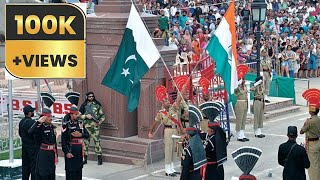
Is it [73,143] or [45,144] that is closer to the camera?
[45,144]

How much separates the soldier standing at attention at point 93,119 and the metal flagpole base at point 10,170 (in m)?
1.86

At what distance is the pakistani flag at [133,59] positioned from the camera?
646 inches

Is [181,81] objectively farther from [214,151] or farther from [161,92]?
[214,151]

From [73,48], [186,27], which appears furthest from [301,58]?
[73,48]

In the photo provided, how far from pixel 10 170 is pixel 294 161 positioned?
6.14m

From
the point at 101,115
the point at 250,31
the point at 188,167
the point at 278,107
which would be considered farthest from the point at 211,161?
the point at 250,31

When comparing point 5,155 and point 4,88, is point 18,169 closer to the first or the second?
point 5,155

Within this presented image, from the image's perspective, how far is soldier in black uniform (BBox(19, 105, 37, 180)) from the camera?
16.3 metres

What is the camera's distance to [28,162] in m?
16.7

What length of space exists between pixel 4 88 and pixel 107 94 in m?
8.45

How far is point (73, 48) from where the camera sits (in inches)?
548

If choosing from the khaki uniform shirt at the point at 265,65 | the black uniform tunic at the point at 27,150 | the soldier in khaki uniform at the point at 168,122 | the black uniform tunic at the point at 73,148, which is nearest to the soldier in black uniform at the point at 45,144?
the black uniform tunic at the point at 73,148

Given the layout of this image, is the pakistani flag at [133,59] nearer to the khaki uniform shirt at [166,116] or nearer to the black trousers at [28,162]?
the khaki uniform shirt at [166,116]

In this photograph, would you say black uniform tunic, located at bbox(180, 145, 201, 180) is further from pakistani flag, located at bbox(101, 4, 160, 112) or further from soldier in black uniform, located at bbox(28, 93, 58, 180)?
soldier in black uniform, located at bbox(28, 93, 58, 180)
